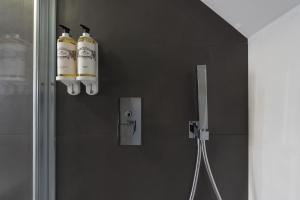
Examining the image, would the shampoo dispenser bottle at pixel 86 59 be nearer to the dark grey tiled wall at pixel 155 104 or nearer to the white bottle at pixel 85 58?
the white bottle at pixel 85 58

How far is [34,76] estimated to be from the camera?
3.93ft

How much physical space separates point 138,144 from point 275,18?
87 cm

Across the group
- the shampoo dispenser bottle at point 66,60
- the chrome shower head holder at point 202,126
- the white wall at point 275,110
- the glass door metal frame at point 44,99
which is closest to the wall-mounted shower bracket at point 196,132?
the chrome shower head holder at point 202,126

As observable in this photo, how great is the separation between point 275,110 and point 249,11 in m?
0.45

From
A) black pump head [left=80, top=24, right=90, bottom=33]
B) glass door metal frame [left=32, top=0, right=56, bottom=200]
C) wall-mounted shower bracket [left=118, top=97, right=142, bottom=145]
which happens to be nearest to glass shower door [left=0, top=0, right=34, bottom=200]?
glass door metal frame [left=32, top=0, right=56, bottom=200]

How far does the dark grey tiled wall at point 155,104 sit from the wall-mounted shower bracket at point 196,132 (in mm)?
44

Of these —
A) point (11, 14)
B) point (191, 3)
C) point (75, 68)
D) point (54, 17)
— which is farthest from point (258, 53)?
point (11, 14)

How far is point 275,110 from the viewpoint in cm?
92

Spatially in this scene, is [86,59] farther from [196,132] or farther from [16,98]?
[196,132]

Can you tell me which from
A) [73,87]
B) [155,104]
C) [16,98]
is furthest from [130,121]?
[16,98]

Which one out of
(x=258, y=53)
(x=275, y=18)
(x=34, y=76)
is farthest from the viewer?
(x=34, y=76)

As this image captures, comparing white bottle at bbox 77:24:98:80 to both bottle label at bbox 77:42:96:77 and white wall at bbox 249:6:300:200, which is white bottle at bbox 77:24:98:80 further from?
white wall at bbox 249:6:300:200

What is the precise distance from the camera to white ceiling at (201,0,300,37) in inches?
33.7

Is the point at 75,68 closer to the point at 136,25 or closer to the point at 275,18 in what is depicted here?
the point at 136,25
